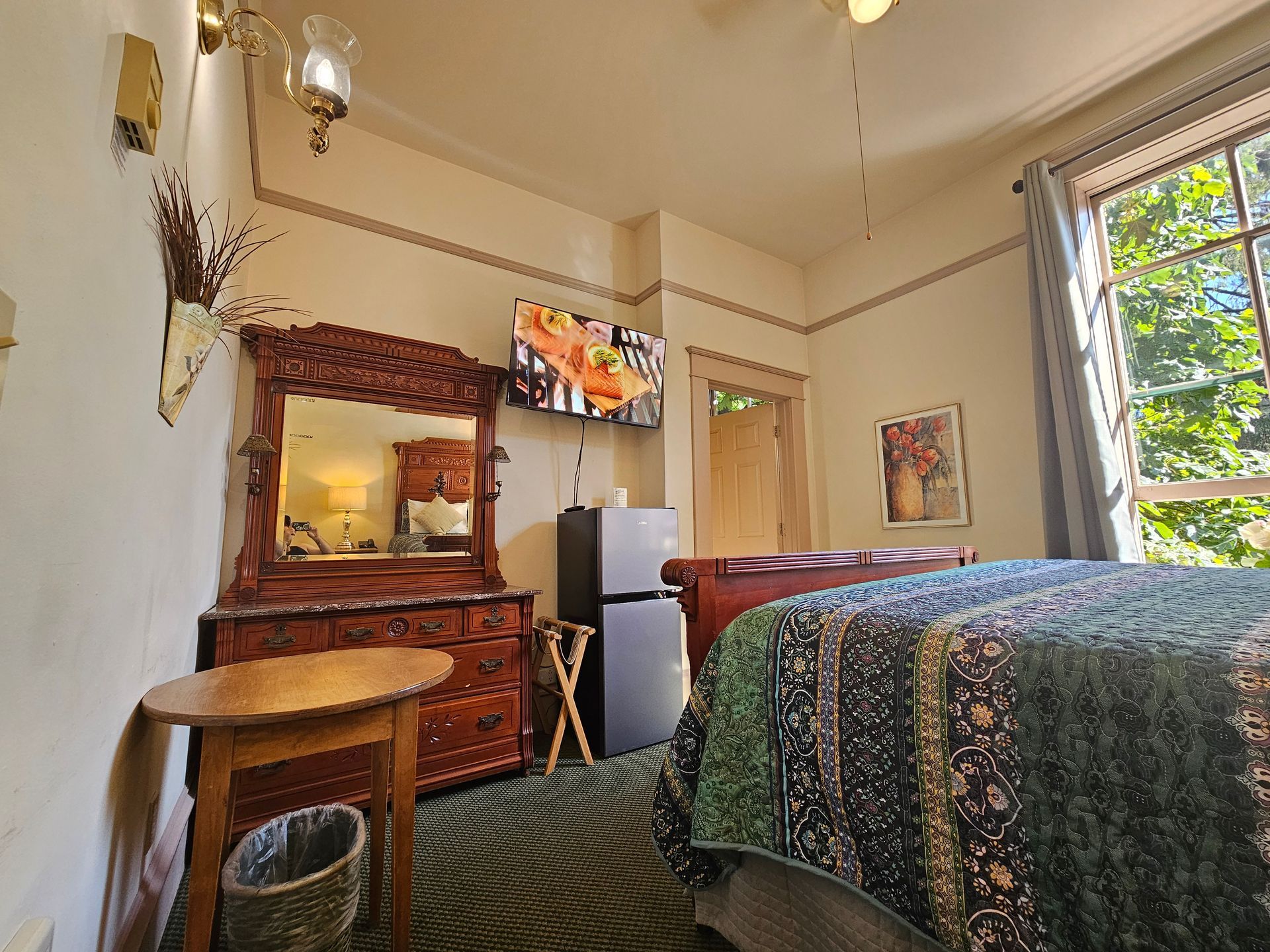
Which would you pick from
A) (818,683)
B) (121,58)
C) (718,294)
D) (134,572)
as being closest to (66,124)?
(121,58)

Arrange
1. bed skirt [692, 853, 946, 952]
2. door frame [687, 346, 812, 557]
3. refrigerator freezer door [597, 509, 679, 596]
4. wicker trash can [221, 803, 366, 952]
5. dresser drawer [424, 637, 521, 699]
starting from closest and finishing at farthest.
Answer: bed skirt [692, 853, 946, 952] → wicker trash can [221, 803, 366, 952] → dresser drawer [424, 637, 521, 699] → refrigerator freezer door [597, 509, 679, 596] → door frame [687, 346, 812, 557]

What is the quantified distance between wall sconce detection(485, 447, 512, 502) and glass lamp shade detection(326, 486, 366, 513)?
0.62m

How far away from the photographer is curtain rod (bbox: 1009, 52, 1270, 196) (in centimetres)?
239

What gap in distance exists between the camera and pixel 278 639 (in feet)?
6.61

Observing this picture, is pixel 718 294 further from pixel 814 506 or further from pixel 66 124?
pixel 66 124

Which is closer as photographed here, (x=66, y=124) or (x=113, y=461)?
(x=66, y=124)

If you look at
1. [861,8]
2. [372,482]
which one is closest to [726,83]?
[861,8]

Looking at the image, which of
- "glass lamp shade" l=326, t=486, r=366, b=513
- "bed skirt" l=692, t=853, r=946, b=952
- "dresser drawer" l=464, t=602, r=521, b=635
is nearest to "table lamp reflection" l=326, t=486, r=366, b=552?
"glass lamp shade" l=326, t=486, r=366, b=513

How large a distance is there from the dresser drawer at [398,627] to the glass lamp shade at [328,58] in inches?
69.9

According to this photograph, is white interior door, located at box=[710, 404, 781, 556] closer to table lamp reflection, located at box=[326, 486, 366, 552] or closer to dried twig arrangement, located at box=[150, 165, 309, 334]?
table lamp reflection, located at box=[326, 486, 366, 552]

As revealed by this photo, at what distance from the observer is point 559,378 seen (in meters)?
3.14

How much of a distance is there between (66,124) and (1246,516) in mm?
4190

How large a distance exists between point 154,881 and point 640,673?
1.97 metres

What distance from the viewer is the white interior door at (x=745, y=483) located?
4.45 meters
